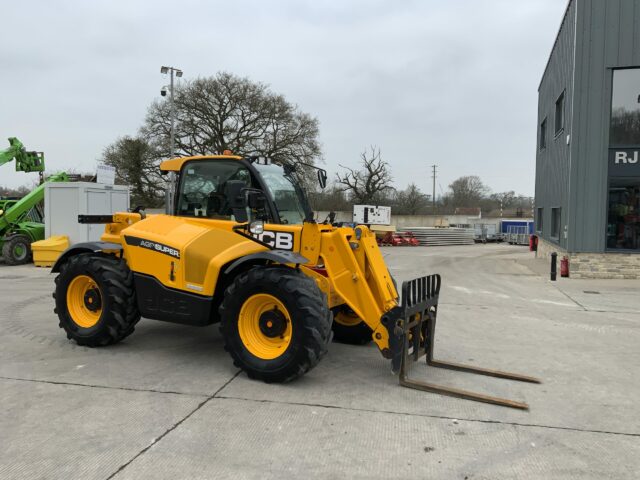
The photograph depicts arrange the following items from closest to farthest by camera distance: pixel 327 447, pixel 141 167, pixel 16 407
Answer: pixel 327 447 → pixel 16 407 → pixel 141 167

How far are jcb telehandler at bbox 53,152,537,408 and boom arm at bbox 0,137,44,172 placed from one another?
1661cm

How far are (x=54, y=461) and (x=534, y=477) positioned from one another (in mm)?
3278

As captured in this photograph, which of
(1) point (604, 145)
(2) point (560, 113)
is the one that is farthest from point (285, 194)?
(2) point (560, 113)

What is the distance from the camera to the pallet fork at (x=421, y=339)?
4.91m

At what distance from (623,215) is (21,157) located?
865 inches

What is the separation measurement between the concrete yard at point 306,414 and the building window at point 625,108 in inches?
382

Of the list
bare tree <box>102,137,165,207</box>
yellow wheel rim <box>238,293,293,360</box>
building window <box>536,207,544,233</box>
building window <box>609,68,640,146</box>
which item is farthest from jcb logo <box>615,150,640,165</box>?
bare tree <box>102,137,165,207</box>

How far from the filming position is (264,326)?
17.1 feet

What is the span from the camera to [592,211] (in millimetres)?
14977

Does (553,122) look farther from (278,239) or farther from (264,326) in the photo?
(264,326)

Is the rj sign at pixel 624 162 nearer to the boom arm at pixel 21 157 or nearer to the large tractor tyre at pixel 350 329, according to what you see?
the large tractor tyre at pixel 350 329

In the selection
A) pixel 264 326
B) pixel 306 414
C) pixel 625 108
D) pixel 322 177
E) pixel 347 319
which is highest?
pixel 625 108

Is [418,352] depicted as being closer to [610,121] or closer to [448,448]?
[448,448]

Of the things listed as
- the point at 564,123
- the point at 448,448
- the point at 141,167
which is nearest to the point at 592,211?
the point at 564,123
